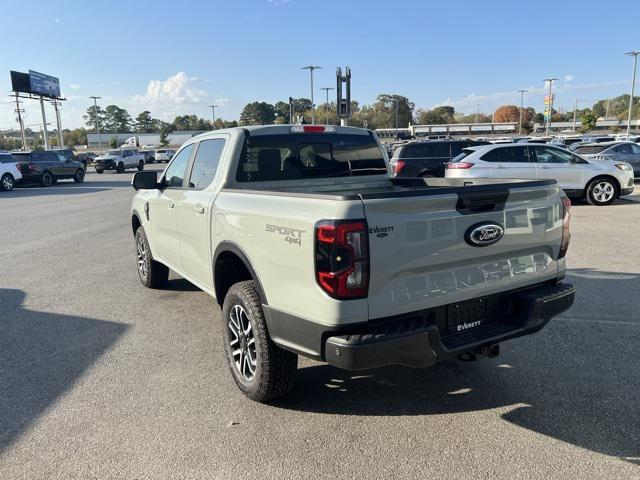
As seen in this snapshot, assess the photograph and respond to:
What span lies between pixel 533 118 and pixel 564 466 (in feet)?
551

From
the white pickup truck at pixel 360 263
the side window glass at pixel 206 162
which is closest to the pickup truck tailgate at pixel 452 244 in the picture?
A: the white pickup truck at pixel 360 263

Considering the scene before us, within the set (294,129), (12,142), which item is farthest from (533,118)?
(294,129)

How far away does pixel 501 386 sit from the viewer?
363 centimetres

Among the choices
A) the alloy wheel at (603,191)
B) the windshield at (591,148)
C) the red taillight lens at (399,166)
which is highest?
the windshield at (591,148)

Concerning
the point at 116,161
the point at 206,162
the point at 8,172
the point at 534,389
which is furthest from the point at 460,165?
the point at 116,161

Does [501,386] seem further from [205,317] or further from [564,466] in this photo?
[205,317]

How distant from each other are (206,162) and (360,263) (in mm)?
2416

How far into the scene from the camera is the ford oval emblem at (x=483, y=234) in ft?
9.59

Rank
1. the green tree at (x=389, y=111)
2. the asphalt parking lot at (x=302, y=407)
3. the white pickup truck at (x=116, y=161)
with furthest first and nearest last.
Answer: the green tree at (x=389, y=111)
the white pickup truck at (x=116, y=161)
the asphalt parking lot at (x=302, y=407)

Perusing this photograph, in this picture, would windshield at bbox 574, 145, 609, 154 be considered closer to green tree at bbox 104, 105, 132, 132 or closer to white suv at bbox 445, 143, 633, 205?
white suv at bbox 445, 143, 633, 205

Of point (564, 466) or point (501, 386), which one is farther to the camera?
point (501, 386)

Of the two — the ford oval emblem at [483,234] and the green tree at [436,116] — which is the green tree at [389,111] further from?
the ford oval emblem at [483,234]

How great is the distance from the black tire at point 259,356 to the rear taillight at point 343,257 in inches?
30.7

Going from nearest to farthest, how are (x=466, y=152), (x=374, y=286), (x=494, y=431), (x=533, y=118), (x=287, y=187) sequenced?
(x=374, y=286) → (x=494, y=431) → (x=287, y=187) → (x=466, y=152) → (x=533, y=118)
